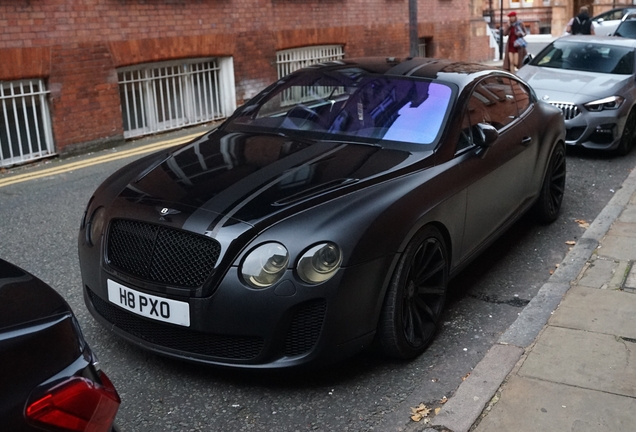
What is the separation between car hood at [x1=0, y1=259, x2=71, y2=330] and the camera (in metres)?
2.13

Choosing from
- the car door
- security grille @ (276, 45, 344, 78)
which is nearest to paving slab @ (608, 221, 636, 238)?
the car door

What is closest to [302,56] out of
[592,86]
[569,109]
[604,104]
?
[592,86]

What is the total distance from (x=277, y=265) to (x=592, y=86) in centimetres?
757

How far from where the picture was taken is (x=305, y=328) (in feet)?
12.0

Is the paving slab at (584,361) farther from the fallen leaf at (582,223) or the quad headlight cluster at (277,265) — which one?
the fallen leaf at (582,223)

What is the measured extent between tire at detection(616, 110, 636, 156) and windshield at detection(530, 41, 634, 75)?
76 cm

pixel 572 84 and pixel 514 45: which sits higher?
pixel 514 45

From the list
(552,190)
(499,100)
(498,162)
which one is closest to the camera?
(498,162)

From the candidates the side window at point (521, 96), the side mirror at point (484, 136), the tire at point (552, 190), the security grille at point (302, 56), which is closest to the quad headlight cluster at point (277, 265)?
the side mirror at point (484, 136)

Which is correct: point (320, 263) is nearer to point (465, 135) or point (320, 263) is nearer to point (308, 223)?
point (308, 223)

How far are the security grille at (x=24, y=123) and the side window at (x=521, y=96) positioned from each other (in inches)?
245

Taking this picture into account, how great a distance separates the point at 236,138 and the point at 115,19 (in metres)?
6.59

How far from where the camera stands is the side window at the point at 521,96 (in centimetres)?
619

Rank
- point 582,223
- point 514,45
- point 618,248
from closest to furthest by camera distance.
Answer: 1. point 618,248
2. point 582,223
3. point 514,45
